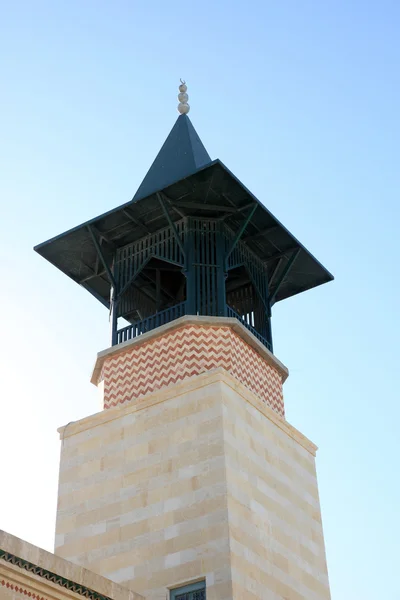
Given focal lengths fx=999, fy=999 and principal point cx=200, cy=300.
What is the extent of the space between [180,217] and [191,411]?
4.10 meters

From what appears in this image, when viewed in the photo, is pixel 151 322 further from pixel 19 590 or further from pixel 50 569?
pixel 19 590

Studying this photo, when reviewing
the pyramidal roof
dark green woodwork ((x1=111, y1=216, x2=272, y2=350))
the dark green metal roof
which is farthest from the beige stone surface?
the pyramidal roof

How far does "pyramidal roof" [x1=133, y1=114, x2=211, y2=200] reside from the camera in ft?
56.8

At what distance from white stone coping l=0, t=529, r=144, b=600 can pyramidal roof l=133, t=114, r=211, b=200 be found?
7.46 meters

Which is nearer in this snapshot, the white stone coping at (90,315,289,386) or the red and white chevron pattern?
the red and white chevron pattern

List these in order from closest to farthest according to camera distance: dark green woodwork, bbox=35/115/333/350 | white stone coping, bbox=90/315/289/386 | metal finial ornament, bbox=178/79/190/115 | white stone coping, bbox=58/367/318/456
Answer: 1. white stone coping, bbox=58/367/318/456
2. white stone coping, bbox=90/315/289/386
3. dark green woodwork, bbox=35/115/333/350
4. metal finial ornament, bbox=178/79/190/115

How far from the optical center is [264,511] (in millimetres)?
13906

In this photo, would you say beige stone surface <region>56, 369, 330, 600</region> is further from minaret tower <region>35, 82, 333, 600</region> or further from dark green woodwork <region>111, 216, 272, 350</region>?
dark green woodwork <region>111, 216, 272, 350</region>

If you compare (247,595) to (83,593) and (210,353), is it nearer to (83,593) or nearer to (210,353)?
(83,593)

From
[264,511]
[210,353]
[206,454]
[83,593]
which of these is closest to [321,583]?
[264,511]

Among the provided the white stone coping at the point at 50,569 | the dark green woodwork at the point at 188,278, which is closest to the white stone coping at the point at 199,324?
the dark green woodwork at the point at 188,278

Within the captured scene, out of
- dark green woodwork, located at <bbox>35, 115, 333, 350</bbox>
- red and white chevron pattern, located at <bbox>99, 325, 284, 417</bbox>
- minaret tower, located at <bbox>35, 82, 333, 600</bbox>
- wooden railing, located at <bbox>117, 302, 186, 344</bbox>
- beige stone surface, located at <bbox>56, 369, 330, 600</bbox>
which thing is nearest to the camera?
beige stone surface, located at <bbox>56, 369, 330, 600</bbox>

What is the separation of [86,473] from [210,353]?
8.54 ft

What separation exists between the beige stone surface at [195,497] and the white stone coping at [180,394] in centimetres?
2
